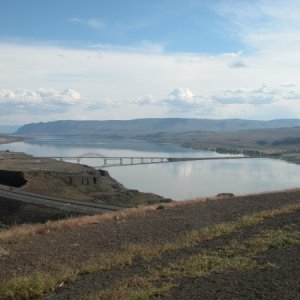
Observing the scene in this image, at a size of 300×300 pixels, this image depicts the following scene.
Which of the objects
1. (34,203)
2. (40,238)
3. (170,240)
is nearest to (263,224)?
(170,240)

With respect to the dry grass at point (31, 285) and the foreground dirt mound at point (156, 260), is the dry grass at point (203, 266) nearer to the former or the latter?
the foreground dirt mound at point (156, 260)

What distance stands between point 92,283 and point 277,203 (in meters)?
10.9

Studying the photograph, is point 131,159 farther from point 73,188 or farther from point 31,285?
point 31,285

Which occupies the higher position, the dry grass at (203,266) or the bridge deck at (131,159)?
the dry grass at (203,266)

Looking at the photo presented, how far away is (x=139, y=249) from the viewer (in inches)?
354

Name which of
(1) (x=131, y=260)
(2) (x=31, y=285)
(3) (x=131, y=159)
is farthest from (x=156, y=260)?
(3) (x=131, y=159)

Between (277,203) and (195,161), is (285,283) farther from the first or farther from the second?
(195,161)

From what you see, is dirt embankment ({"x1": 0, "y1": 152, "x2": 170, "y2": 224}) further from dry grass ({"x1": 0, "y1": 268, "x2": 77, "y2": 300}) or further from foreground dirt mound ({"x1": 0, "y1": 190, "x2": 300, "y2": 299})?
dry grass ({"x1": 0, "y1": 268, "x2": 77, "y2": 300})

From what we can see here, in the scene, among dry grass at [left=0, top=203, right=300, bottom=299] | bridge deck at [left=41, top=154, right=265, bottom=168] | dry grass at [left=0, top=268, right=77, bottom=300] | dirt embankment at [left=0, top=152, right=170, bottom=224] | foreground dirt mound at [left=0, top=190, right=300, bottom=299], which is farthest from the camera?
bridge deck at [left=41, top=154, right=265, bottom=168]

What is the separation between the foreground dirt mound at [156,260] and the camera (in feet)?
20.3

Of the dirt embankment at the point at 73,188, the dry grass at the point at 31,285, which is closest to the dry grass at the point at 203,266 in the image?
the dry grass at the point at 31,285

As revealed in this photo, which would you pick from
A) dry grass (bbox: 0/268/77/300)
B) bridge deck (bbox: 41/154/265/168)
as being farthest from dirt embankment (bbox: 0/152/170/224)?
bridge deck (bbox: 41/154/265/168)

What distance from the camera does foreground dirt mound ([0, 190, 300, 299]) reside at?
6180mm

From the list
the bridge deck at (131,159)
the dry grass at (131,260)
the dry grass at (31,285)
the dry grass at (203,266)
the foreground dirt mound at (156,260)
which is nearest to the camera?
the dry grass at (203,266)
